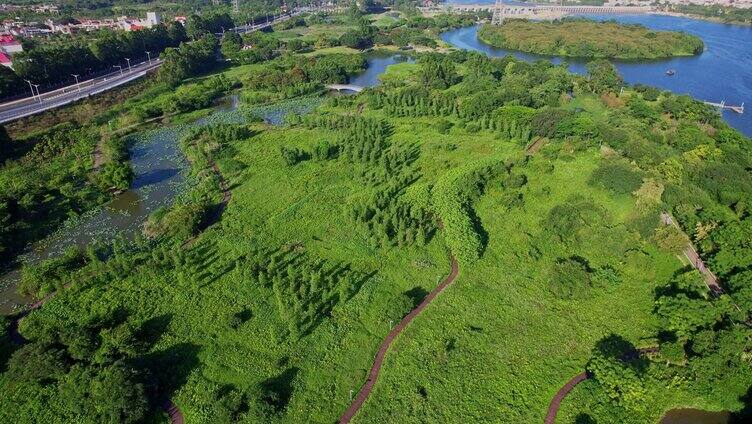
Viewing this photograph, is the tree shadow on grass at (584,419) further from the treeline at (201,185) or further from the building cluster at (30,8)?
the building cluster at (30,8)

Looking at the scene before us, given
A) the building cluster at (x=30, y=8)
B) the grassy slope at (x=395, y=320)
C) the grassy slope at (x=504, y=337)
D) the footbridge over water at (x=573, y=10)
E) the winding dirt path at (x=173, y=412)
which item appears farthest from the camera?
the footbridge over water at (x=573, y=10)

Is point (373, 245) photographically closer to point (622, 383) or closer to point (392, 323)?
point (392, 323)

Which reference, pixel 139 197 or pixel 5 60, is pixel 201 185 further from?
pixel 5 60

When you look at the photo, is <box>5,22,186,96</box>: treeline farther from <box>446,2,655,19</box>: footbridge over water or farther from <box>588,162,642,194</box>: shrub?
<box>446,2,655,19</box>: footbridge over water

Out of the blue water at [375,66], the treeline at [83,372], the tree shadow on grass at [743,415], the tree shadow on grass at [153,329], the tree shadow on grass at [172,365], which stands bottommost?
the blue water at [375,66]

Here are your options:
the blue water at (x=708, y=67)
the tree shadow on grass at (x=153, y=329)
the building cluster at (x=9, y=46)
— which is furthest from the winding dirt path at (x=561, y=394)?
the building cluster at (x=9, y=46)

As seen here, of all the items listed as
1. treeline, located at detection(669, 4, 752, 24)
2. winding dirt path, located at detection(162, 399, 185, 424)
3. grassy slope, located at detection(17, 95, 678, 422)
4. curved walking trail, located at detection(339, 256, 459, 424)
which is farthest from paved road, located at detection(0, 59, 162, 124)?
treeline, located at detection(669, 4, 752, 24)
